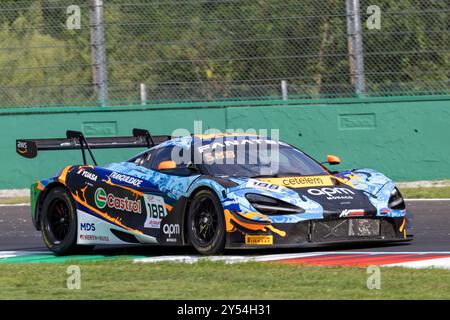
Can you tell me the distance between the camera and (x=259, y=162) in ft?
34.4

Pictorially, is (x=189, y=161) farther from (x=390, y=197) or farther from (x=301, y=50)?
(x=301, y=50)

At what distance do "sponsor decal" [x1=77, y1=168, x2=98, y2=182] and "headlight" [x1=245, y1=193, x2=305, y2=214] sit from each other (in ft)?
6.87

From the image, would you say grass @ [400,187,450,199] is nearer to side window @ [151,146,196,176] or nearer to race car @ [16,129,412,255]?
race car @ [16,129,412,255]

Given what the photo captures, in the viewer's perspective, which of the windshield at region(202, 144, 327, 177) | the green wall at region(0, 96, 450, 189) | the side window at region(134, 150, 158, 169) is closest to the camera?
the windshield at region(202, 144, 327, 177)

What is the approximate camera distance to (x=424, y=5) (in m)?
16.7

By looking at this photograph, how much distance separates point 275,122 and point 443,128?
2642 millimetres

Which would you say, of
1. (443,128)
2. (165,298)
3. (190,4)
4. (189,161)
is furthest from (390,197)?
(190,4)

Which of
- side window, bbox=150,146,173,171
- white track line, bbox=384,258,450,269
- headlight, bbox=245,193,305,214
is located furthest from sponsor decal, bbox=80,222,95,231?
white track line, bbox=384,258,450,269

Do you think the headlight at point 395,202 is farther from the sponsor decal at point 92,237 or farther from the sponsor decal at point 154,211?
the sponsor decal at point 92,237

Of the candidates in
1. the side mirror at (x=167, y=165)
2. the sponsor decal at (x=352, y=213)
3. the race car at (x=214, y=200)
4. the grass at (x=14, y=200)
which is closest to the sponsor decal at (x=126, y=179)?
the race car at (x=214, y=200)

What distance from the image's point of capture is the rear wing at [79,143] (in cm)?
1145

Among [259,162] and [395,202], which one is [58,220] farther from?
[395,202]

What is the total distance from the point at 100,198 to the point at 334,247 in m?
2.47

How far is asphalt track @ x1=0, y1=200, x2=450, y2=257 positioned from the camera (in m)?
10.2
